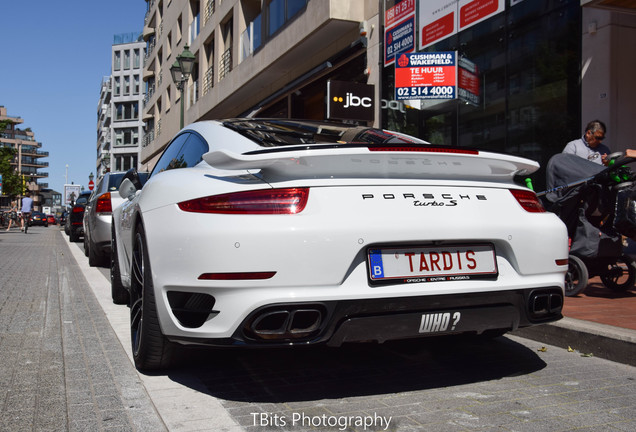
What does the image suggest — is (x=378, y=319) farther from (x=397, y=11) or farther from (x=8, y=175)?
(x=8, y=175)

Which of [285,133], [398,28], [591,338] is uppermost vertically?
[398,28]

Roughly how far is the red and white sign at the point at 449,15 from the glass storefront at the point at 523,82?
5.3 inches

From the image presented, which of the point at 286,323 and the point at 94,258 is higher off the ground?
the point at 286,323

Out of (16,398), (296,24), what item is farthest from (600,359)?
(296,24)

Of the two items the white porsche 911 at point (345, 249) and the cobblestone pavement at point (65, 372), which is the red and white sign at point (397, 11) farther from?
the white porsche 911 at point (345, 249)

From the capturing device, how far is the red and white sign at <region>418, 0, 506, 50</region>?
Result: 1107 centimetres

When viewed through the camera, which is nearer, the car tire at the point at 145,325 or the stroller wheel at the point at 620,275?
the car tire at the point at 145,325

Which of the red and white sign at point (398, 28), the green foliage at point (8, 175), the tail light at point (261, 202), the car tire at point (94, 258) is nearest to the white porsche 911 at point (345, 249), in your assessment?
the tail light at point (261, 202)

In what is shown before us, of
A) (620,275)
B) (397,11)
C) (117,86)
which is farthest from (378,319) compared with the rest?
(117,86)

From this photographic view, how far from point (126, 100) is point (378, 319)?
9716 centimetres

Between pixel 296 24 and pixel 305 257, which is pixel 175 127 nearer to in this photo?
pixel 296 24

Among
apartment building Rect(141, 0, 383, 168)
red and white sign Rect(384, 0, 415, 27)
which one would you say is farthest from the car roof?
red and white sign Rect(384, 0, 415, 27)

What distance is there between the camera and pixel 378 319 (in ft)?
8.77
